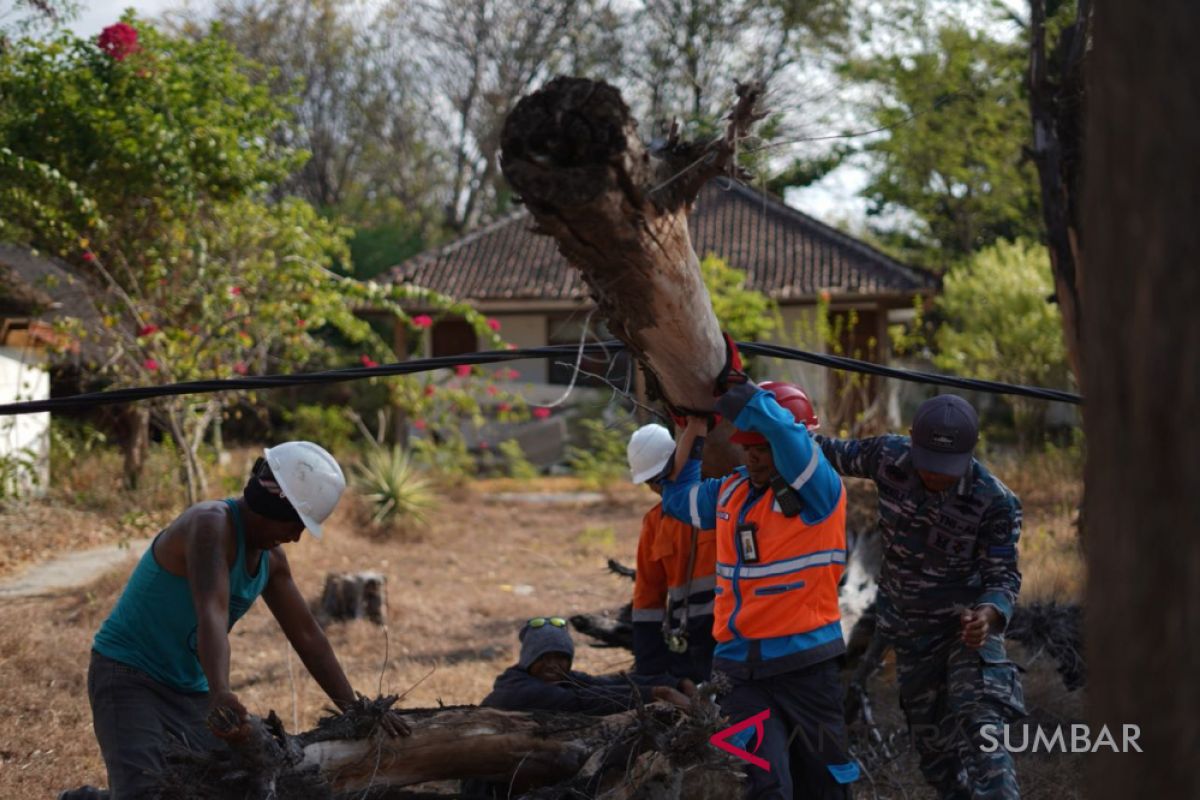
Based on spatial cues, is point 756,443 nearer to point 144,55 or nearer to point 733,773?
point 733,773

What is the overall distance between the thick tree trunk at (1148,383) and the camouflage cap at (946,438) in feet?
9.64

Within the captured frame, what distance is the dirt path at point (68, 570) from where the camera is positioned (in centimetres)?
1002

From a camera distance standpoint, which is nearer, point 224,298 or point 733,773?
point 733,773

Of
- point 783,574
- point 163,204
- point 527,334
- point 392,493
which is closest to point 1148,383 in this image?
point 783,574

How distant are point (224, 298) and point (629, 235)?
30.2ft

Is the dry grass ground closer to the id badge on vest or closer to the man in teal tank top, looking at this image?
the man in teal tank top

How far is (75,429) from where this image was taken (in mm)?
15430

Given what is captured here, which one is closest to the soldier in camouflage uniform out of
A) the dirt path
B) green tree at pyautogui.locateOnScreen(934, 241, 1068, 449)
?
the dirt path

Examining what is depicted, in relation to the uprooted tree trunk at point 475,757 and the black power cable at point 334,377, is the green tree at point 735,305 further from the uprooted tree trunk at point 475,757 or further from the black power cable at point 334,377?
the uprooted tree trunk at point 475,757

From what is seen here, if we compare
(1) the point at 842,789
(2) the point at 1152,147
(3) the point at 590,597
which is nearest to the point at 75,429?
(3) the point at 590,597

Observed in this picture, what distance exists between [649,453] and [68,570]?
7.55 metres

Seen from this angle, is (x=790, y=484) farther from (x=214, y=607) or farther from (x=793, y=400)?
(x=214, y=607)

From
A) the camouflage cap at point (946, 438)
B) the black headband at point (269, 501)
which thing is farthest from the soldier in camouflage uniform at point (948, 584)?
the black headband at point (269, 501)

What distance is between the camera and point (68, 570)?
10812mm
